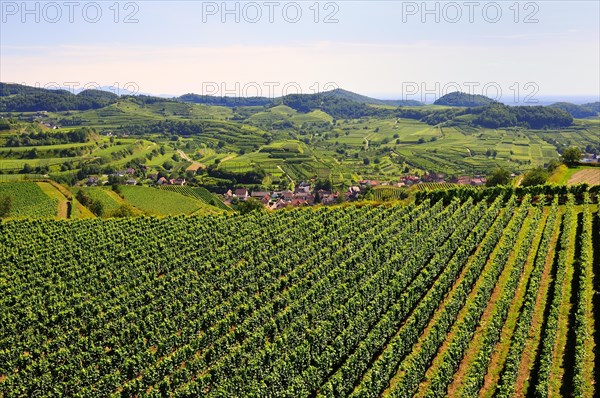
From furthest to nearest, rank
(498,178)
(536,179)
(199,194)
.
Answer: (199,194) < (498,178) < (536,179)

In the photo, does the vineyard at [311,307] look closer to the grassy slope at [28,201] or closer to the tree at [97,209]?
the grassy slope at [28,201]

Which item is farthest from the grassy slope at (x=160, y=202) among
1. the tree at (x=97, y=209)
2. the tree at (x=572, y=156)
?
the tree at (x=572, y=156)

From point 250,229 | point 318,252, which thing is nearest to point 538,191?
point 318,252

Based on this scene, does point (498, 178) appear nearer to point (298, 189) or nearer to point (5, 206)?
point (298, 189)

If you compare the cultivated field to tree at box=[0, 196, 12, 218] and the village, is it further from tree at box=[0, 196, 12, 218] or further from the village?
tree at box=[0, 196, 12, 218]

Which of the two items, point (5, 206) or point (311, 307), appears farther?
point (5, 206)

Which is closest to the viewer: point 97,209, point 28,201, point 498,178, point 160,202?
point 28,201

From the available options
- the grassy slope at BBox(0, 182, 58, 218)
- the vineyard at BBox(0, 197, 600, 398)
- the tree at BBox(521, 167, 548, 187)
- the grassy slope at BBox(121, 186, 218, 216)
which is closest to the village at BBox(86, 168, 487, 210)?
the grassy slope at BBox(121, 186, 218, 216)

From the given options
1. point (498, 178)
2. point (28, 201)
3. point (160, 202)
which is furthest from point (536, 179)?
point (28, 201)
